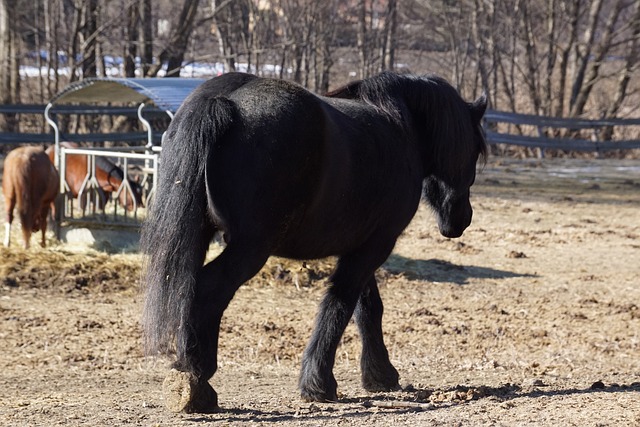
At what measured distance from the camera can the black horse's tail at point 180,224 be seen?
4.18 meters

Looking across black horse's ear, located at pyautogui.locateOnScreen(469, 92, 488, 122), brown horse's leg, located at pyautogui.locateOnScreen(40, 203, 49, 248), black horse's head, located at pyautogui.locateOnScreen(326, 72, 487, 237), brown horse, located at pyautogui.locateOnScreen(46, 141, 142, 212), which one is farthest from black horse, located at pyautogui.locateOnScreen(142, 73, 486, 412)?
brown horse, located at pyautogui.locateOnScreen(46, 141, 142, 212)

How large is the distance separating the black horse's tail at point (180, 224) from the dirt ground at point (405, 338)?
0.47m

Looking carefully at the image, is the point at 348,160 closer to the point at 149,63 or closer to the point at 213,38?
the point at 149,63

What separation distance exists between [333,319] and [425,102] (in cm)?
143

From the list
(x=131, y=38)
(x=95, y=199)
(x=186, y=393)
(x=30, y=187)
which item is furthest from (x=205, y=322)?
(x=131, y=38)

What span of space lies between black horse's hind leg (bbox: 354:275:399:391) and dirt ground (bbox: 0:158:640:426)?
0.35 feet

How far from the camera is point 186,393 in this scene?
4309 mm

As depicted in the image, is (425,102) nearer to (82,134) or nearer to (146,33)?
(82,134)

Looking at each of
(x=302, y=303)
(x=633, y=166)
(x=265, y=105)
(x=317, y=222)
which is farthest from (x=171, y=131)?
(x=633, y=166)

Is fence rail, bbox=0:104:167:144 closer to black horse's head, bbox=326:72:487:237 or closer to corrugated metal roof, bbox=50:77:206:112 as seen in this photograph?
corrugated metal roof, bbox=50:77:206:112

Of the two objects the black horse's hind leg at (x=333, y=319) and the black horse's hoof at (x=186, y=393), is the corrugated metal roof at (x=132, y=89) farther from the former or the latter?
the black horse's hoof at (x=186, y=393)

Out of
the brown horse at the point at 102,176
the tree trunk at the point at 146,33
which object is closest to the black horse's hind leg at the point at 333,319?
the brown horse at the point at 102,176

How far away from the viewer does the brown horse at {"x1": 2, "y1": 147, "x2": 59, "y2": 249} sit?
998cm

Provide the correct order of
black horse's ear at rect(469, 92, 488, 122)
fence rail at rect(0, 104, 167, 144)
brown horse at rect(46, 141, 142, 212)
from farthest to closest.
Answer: fence rail at rect(0, 104, 167, 144)
brown horse at rect(46, 141, 142, 212)
black horse's ear at rect(469, 92, 488, 122)
